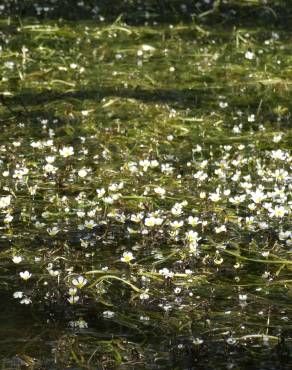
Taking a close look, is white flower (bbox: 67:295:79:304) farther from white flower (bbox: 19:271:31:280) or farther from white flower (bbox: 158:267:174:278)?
white flower (bbox: 158:267:174:278)

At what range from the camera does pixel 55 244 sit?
23.9ft

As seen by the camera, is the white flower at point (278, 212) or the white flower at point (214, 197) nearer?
the white flower at point (278, 212)

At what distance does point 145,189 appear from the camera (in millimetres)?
8406

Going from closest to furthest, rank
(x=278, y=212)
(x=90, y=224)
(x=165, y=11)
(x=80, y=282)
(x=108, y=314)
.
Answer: (x=108, y=314) → (x=80, y=282) → (x=90, y=224) → (x=278, y=212) → (x=165, y=11)

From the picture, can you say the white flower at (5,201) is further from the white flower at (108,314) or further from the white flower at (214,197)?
the white flower at (108,314)

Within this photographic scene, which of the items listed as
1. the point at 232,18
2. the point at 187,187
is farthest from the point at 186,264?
the point at 232,18

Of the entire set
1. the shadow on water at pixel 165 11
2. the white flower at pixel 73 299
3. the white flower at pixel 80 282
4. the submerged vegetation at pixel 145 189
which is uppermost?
the white flower at pixel 73 299

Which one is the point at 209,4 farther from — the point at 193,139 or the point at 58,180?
the point at 58,180

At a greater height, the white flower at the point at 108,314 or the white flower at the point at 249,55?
the white flower at the point at 108,314

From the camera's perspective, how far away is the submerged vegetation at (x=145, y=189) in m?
5.90

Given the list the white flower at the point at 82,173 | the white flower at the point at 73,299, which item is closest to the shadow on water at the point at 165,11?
the white flower at the point at 82,173

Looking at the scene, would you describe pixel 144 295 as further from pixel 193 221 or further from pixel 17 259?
pixel 193 221

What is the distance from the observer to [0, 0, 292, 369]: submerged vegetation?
5.90 meters

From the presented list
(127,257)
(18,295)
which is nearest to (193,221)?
(127,257)
